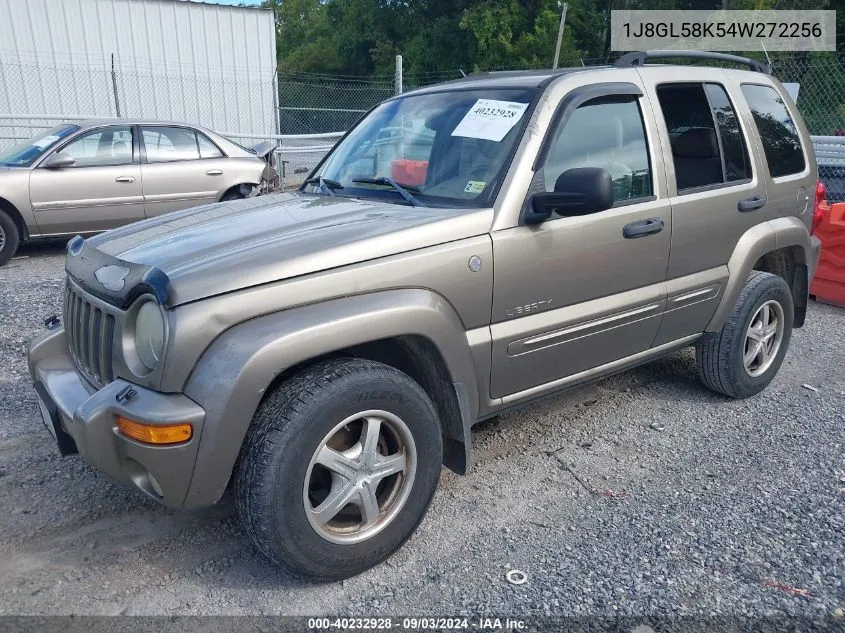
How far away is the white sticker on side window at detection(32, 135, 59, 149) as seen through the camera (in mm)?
8166

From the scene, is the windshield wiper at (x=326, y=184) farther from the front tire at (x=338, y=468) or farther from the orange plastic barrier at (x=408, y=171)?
the front tire at (x=338, y=468)

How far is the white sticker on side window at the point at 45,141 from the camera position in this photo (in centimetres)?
817

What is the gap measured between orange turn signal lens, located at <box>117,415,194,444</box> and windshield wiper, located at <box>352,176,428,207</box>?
1427 mm

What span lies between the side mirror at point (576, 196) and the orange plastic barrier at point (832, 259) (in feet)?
15.5

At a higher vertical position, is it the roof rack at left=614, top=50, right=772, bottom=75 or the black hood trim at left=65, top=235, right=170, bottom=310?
the roof rack at left=614, top=50, right=772, bottom=75

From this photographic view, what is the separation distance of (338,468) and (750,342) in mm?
2990

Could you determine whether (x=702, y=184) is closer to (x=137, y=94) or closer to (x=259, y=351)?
(x=259, y=351)

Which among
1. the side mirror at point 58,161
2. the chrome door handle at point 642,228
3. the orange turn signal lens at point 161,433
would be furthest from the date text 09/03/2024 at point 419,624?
the side mirror at point 58,161

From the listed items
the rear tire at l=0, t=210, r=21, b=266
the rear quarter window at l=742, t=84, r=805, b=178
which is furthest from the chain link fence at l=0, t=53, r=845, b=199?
the rear quarter window at l=742, t=84, r=805, b=178

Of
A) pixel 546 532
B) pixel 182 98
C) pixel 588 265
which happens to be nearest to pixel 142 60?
pixel 182 98

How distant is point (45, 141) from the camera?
8.27 metres

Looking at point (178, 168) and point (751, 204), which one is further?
point (178, 168)

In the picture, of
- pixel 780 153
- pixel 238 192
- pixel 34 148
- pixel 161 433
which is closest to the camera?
pixel 161 433

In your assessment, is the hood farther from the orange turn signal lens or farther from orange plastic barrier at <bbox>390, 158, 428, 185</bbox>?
the orange turn signal lens
